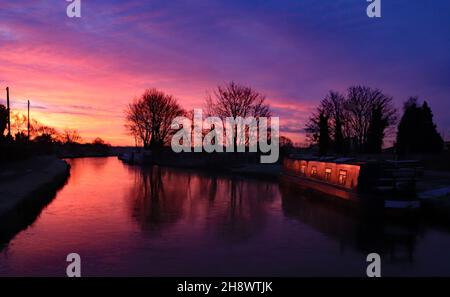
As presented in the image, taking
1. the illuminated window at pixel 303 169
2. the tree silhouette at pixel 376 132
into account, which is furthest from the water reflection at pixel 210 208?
the tree silhouette at pixel 376 132

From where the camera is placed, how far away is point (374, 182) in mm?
17359

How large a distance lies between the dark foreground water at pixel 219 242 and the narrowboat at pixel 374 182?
95cm

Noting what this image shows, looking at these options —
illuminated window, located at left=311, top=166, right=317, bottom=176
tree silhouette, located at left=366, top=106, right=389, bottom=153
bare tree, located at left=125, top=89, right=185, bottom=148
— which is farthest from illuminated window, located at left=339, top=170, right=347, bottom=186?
bare tree, located at left=125, top=89, right=185, bottom=148

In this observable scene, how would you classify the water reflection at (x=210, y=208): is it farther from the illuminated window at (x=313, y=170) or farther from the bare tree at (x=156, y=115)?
the bare tree at (x=156, y=115)

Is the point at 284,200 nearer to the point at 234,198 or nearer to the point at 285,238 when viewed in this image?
the point at 234,198

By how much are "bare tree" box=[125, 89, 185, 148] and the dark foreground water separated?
50.8 m

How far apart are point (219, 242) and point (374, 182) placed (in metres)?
8.50

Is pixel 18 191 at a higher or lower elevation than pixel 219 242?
higher

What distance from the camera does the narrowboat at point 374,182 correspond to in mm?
15805

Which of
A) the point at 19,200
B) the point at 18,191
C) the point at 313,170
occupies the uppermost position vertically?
the point at 313,170

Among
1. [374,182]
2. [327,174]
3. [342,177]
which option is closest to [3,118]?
[327,174]

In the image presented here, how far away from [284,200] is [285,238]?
→ 369 inches
